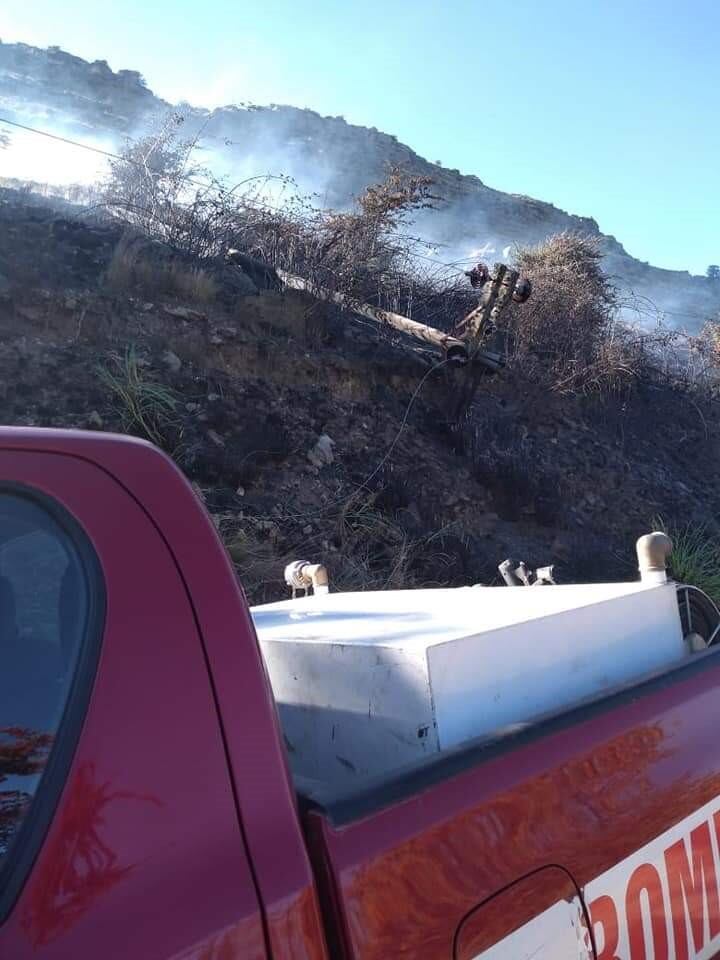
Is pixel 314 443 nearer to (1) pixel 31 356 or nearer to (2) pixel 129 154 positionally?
(1) pixel 31 356

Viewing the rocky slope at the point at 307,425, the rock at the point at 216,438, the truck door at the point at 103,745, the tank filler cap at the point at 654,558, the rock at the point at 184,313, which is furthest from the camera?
the rock at the point at 184,313

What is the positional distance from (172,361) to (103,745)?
310 inches

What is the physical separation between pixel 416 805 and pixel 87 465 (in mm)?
684

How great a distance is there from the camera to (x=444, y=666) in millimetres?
1705

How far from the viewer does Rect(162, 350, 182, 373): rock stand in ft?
28.4

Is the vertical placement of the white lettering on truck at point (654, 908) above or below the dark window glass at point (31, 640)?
below

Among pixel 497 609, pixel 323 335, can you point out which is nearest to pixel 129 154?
pixel 323 335

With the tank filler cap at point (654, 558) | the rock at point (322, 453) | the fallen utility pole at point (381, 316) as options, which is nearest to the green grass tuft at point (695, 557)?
the fallen utility pole at point (381, 316)

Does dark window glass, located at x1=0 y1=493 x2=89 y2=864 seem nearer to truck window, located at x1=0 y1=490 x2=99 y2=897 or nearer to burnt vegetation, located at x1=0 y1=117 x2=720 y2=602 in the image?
truck window, located at x1=0 y1=490 x2=99 y2=897

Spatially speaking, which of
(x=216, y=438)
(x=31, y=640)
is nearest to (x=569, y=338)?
(x=216, y=438)

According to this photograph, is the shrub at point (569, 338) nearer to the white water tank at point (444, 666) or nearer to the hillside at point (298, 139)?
the white water tank at point (444, 666)

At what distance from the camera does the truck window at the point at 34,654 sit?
1.06 metres

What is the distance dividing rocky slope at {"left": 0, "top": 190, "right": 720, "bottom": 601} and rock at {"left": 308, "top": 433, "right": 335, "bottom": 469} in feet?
0.09

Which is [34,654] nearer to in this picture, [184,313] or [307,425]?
[307,425]
